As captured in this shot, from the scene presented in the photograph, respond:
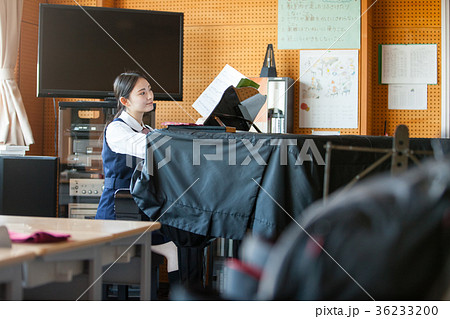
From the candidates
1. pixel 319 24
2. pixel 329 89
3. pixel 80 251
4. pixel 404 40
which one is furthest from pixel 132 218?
pixel 404 40

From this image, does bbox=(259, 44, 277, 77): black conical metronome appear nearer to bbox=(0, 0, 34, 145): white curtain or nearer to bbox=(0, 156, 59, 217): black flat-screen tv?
bbox=(0, 156, 59, 217): black flat-screen tv

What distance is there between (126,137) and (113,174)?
27 cm

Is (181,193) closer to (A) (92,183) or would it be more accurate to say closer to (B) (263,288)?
(B) (263,288)

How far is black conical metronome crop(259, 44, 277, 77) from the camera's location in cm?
420

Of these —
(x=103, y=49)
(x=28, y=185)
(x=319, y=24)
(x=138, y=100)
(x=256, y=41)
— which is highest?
(x=319, y=24)

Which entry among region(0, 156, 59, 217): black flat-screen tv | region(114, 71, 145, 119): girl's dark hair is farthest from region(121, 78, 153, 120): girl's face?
region(0, 156, 59, 217): black flat-screen tv

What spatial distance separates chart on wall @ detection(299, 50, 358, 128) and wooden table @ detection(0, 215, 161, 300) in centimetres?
282

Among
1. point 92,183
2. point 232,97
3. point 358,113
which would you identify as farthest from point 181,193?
point 358,113

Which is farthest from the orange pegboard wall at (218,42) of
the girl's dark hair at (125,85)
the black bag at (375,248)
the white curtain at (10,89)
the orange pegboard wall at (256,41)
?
the black bag at (375,248)

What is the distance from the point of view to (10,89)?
4.16 meters

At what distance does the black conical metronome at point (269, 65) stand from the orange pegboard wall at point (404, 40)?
0.79 metres

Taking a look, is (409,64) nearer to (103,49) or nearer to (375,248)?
(103,49)

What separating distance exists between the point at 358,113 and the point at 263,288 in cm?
352

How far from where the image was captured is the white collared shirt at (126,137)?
272 cm
